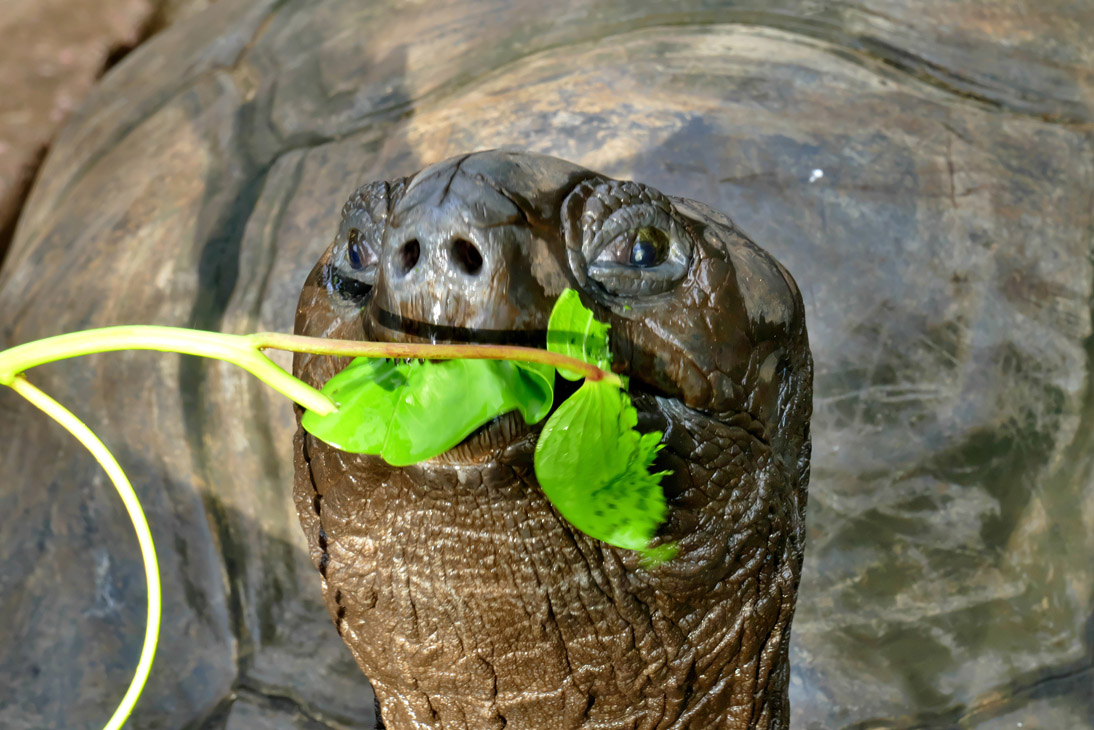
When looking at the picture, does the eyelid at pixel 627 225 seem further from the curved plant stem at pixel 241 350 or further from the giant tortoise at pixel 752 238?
the giant tortoise at pixel 752 238

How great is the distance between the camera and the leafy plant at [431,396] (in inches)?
23.0

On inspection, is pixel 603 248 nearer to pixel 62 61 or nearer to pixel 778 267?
pixel 778 267

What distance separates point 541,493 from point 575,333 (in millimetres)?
170

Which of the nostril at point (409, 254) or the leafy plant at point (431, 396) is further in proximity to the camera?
the nostril at point (409, 254)

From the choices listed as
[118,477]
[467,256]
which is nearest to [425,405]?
[467,256]

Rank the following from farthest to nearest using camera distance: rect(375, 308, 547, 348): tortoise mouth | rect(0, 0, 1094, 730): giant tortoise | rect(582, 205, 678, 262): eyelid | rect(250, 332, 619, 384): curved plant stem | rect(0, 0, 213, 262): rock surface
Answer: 1. rect(0, 0, 213, 262): rock surface
2. rect(0, 0, 1094, 730): giant tortoise
3. rect(582, 205, 678, 262): eyelid
4. rect(375, 308, 547, 348): tortoise mouth
5. rect(250, 332, 619, 384): curved plant stem

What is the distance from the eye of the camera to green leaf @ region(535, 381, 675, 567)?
27.6 inches

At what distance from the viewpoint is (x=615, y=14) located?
1.93 metres

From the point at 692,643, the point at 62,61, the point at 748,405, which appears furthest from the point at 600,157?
the point at 62,61

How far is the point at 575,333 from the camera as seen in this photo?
0.73 metres

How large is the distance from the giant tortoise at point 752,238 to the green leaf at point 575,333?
92cm

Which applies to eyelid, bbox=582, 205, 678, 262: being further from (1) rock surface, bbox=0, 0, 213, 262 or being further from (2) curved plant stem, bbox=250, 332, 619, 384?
(1) rock surface, bbox=0, 0, 213, 262

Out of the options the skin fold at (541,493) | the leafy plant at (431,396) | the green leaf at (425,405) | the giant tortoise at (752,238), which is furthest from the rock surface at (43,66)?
the green leaf at (425,405)

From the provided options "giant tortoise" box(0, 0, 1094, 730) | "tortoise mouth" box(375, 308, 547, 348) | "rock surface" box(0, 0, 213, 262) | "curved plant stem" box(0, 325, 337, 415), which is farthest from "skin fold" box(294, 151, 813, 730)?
"rock surface" box(0, 0, 213, 262)
